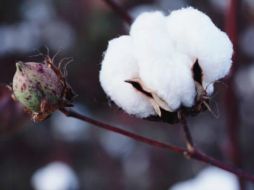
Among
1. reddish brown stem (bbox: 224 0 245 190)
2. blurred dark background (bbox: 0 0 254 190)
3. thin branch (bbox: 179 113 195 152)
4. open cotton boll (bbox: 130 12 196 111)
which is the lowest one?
blurred dark background (bbox: 0 0 254 190)

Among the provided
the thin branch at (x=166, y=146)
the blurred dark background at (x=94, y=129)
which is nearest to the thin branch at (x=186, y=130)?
the thin branch at (x=166, y=146)

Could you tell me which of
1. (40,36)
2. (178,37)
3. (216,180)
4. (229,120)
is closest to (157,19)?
(178,37)

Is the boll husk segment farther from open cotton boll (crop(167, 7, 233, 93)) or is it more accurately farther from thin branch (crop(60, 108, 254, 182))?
open cotton boll (crop(167, 7, 233, 93))

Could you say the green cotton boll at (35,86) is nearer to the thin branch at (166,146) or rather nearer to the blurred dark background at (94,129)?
the thin branch at (166,146)

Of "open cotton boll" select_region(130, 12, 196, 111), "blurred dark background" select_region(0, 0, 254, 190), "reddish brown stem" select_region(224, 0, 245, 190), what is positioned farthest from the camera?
"blurred dark background" select_region(0, 0, 254, 190)

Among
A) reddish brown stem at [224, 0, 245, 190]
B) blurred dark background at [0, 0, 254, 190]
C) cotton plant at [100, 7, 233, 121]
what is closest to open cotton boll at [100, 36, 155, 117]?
cotton plant at [100, 7, 233, 121]

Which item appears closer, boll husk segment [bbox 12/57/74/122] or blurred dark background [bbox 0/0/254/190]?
boll husk segment [bbox 12/57/74/122]

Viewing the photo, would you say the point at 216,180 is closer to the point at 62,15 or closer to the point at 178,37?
the point at 178,37
